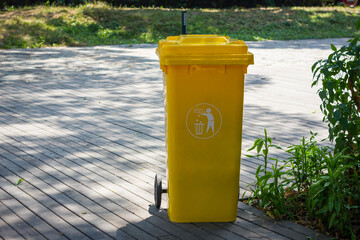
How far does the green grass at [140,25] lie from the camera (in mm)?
16344

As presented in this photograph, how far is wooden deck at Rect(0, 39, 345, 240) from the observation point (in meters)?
3.32

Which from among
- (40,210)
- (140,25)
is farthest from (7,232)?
(140,25)

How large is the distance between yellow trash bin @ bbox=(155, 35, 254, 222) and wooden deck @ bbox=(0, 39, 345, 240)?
0.65ft

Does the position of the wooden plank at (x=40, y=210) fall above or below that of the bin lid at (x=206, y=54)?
below

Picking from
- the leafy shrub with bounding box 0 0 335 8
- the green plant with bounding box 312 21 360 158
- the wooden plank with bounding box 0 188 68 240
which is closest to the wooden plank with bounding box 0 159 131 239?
the wooden plank with bounding box 0 188 68 240

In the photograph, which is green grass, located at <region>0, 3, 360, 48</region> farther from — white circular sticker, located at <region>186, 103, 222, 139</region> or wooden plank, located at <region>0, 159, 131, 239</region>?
white circular sticker, located at <region>186, 103, 222, 139</region>

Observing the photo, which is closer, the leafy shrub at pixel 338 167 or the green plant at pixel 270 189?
the leafy shrub at pixel 338 167

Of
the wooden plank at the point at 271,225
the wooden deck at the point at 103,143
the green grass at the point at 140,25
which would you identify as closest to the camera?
the wooden plank at the point at 271,225

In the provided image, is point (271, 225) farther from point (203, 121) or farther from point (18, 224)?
point (18, 224)

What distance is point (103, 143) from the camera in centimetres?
529

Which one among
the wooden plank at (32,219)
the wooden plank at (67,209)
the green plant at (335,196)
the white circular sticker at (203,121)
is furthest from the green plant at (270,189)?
the wooden plank at (32,219)

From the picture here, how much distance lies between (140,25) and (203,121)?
17018mm

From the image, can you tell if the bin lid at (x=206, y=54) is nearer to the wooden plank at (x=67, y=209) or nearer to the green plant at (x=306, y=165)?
the green plant at (x=306, y=165)

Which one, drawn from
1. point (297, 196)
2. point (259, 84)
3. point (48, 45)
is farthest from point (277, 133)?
point (48, 45)
